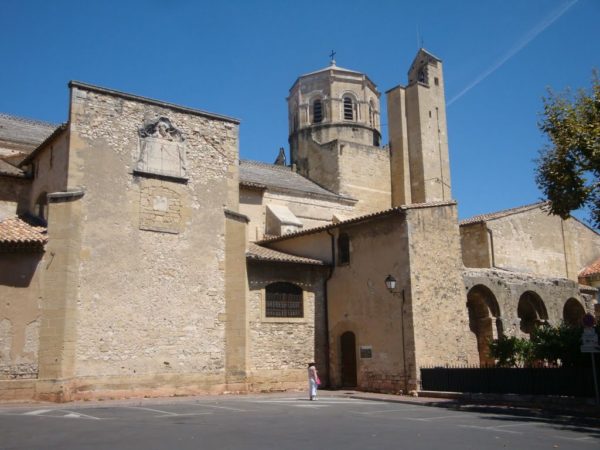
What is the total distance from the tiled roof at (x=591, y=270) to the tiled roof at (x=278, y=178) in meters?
13.4

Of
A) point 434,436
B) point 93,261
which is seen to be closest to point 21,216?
point 93,261

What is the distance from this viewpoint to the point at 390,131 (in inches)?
1426

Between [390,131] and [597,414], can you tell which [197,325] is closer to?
[597,414]

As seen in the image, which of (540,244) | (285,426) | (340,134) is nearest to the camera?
(285,426)

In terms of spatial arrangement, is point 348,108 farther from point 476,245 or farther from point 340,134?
point 476,245

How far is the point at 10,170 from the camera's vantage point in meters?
21.7

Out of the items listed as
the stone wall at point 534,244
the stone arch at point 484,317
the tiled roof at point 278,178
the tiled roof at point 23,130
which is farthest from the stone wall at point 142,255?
the stone wall at point 534,244

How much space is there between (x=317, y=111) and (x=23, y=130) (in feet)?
61.6

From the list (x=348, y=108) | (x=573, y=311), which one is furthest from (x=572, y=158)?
(x=348, y=108)

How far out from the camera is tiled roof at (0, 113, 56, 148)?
80.8 ft

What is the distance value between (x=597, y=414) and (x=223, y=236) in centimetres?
1280

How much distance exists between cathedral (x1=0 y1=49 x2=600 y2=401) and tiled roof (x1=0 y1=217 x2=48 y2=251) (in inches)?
2.2

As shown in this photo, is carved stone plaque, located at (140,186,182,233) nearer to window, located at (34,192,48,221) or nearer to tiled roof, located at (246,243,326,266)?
tiled roof, located at (246,243,326,266)

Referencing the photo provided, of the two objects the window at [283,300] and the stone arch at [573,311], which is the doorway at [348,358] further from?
the stone arch at [573,311]
